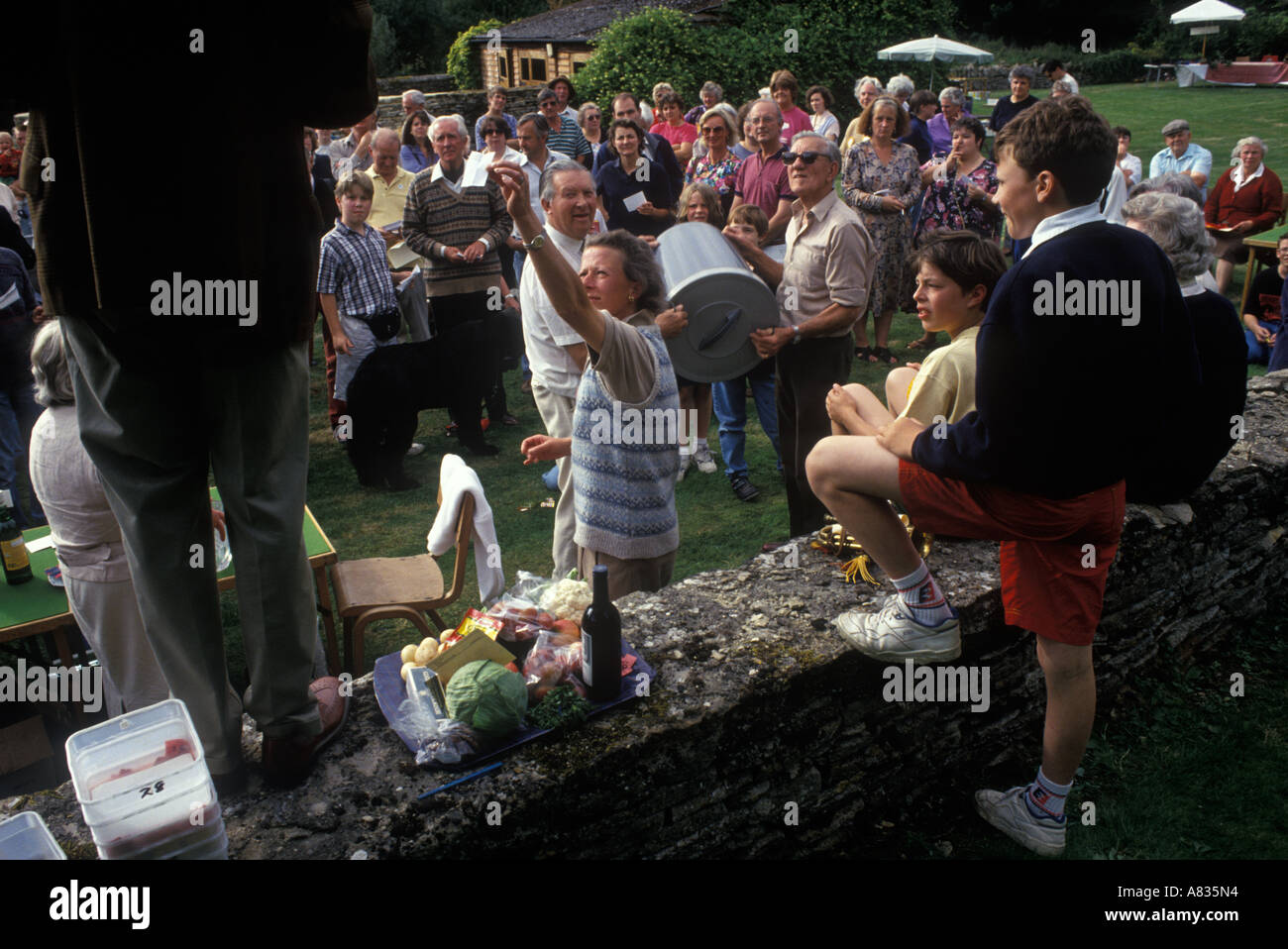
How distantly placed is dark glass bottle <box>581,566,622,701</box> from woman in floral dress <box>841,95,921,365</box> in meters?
7.24

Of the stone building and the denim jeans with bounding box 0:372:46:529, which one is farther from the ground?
the stone building

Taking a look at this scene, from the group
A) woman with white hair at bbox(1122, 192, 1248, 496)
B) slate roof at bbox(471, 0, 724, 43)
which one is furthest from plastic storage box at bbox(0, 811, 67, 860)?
slate roof at bbox(471, 0, 724, 43)

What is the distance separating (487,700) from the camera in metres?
2.62

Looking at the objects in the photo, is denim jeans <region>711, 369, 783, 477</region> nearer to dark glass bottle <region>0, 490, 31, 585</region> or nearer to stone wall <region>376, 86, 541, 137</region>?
dark glass bottle <region>0, 490, 31, 585</region>

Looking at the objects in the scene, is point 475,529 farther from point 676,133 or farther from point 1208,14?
point 1208,14

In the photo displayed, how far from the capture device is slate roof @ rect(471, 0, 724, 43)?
110 feet

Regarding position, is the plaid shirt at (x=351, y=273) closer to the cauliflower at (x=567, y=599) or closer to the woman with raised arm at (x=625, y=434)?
the woman with raised arm at (x=625, y=434)

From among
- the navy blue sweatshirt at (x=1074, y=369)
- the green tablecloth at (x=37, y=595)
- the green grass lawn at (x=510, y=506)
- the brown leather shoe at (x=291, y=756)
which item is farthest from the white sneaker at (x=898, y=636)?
the green grass lawn at (x=510, y=506)

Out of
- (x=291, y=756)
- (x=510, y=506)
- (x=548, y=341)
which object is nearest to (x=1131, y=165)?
(x=510, y=506)

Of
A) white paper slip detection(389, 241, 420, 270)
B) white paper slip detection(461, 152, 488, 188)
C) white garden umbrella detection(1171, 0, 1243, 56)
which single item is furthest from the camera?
white garden umbrella detection(1171, 0, 1243, 56)

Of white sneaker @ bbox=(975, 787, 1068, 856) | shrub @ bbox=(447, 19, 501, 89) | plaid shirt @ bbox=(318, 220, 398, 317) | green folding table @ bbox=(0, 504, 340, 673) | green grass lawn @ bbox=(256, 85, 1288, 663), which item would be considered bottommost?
white sneaker @ bbox=(975, 787, 1068, 856)

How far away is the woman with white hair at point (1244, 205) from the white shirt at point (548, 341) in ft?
29.2

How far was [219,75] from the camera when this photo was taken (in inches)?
75.6

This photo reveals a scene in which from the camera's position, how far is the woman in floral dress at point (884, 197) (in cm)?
952
